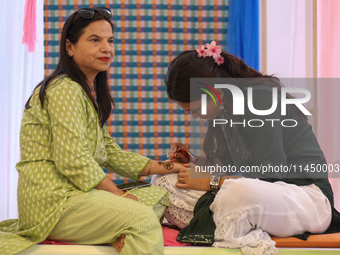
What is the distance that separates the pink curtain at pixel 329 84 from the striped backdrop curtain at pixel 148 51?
116 centimetres

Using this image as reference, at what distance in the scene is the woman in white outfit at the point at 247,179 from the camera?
130 centimetres

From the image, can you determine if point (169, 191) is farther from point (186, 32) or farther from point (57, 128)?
point (186, 32)

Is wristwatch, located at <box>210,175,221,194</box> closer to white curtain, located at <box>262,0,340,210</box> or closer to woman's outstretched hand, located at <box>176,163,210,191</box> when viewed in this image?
woman's outstretched hand, located at <box>176,163,210,191</box>

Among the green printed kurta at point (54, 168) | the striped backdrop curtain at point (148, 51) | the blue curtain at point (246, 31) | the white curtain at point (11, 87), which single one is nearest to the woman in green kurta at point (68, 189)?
the green printed kurta at point (54, 168)

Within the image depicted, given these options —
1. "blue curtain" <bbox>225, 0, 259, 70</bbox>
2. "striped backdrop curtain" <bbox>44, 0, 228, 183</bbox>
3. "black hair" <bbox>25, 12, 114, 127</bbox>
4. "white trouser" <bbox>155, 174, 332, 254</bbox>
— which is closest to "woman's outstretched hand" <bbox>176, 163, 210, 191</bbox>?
"white trouser" <bbox>155, 174, 332, 254</bbox>

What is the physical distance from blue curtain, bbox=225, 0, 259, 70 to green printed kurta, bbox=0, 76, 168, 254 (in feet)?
5.87

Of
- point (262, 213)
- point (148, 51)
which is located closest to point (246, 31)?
point (148, 51)

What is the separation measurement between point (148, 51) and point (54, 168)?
229cm

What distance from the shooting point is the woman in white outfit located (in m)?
1.30

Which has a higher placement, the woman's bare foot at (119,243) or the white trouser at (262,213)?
the white trouser at (262,213)

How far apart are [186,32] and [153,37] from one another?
355 millimetres

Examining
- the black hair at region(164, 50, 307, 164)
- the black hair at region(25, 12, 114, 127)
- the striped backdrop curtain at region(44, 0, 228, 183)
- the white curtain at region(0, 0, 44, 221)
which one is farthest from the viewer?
the striped backdrop curtain at region(44, 0, 228, 183)

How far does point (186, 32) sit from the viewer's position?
339 cm
